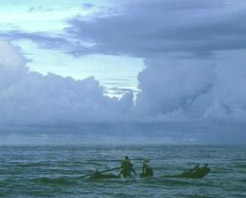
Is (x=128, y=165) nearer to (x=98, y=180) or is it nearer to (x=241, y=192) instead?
(x=98, y=180)

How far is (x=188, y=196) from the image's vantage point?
127 ft

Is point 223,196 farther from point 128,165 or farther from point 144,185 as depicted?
point 128,165

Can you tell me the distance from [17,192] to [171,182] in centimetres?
1543

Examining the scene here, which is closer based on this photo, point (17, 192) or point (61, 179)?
point (17, 192)

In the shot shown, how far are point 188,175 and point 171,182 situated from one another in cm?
358

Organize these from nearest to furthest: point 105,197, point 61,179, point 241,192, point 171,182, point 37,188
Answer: point 105,197
point 241,192
point 37,188
point 171,182
point 61,179

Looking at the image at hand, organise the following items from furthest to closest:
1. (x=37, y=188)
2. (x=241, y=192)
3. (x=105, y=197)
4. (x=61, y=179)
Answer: (x=61, y=179)
(x=37, y=188)
(x=241, y=192)
(x=105, y=197)

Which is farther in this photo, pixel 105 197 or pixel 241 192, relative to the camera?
pixel 241 192

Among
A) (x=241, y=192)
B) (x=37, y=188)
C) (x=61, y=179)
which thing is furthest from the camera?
(x=61, y=179)

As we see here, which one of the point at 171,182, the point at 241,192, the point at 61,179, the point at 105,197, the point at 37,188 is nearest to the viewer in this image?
the point at 105,197

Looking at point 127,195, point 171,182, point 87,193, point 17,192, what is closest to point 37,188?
point 17,192

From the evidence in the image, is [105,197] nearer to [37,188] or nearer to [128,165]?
[37,188]

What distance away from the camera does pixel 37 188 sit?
1742 inches

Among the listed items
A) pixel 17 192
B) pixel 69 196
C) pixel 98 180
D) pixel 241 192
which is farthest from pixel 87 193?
pixel 241 192
